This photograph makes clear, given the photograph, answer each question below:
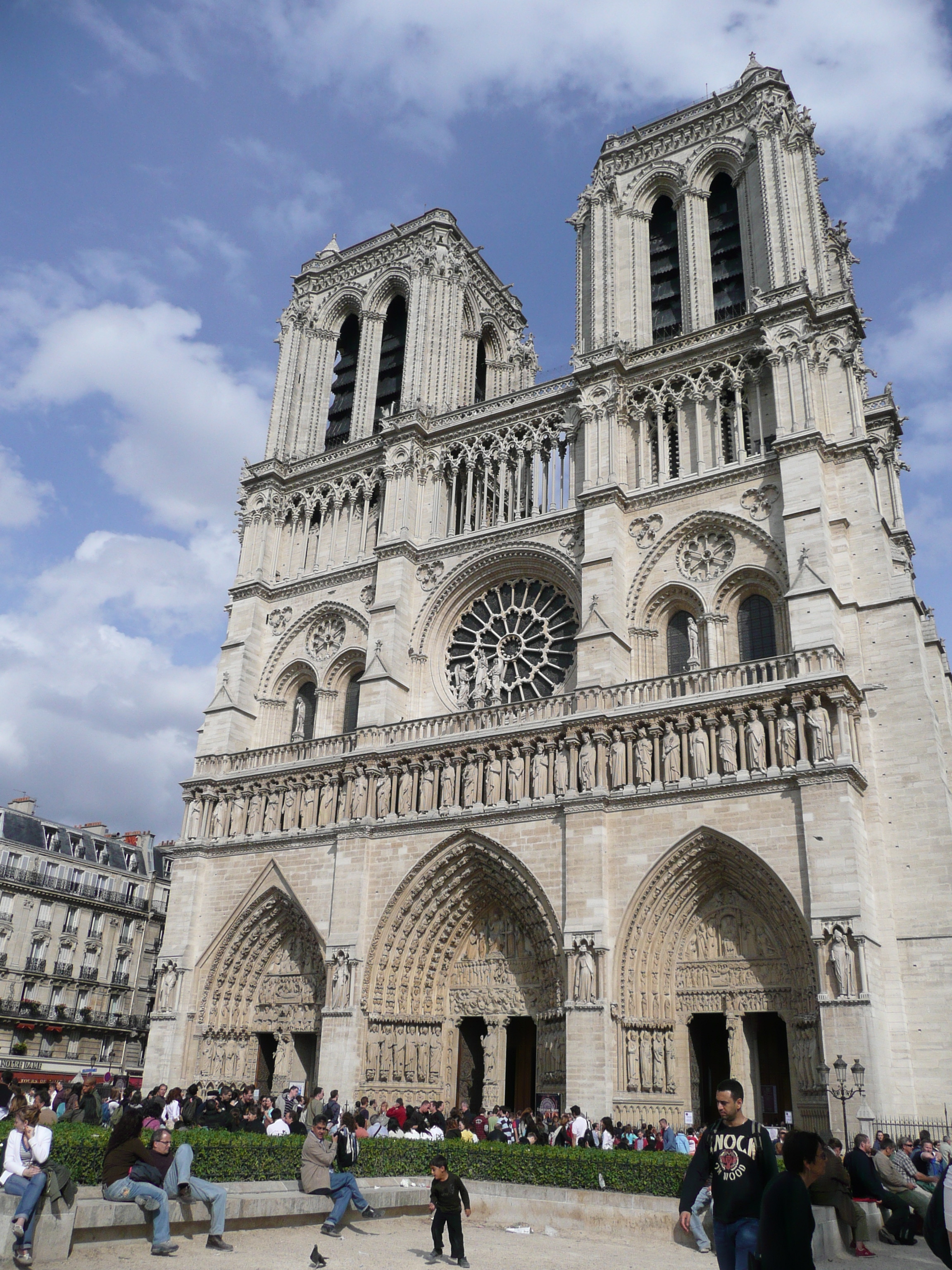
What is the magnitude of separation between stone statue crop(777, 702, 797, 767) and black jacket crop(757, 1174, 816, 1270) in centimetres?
1231

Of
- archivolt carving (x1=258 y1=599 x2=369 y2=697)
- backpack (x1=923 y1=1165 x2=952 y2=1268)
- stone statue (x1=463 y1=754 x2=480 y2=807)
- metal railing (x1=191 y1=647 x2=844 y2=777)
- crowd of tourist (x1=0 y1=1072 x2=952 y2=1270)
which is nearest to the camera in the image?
backpack (x1=923 y1=1165 x2=952 y2=1268)

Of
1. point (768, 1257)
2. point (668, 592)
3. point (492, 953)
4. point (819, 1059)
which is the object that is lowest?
point (768, 1257)

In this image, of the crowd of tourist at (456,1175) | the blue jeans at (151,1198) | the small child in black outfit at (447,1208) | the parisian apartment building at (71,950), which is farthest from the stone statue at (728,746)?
the parisian apartment building at (71,950)

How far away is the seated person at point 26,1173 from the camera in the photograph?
6.73 m

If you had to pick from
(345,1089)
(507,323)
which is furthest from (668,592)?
(507,323)

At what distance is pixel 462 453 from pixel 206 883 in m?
10.9

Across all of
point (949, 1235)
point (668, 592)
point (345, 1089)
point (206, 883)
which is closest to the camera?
point (949, 1235)

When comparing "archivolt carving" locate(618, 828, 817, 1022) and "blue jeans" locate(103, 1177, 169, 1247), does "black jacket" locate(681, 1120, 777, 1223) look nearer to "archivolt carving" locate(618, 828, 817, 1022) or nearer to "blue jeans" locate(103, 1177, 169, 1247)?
"blue jeans" locate(103, 1177, 169, 1247)

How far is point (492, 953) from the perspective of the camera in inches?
732

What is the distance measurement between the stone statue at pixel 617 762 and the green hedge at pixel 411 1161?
644 centimetres

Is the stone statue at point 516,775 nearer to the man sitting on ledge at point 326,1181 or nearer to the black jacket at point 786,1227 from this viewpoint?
the man sitting on ledge at point 326,1181

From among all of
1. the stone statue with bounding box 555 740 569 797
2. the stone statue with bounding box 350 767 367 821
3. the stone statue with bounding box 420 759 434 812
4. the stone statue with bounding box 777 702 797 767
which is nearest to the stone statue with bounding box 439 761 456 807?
the stone statue with bounding box 420 759 434 812

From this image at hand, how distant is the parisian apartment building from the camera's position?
29.9m

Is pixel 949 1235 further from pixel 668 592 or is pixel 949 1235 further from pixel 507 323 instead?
pixel 507 323
